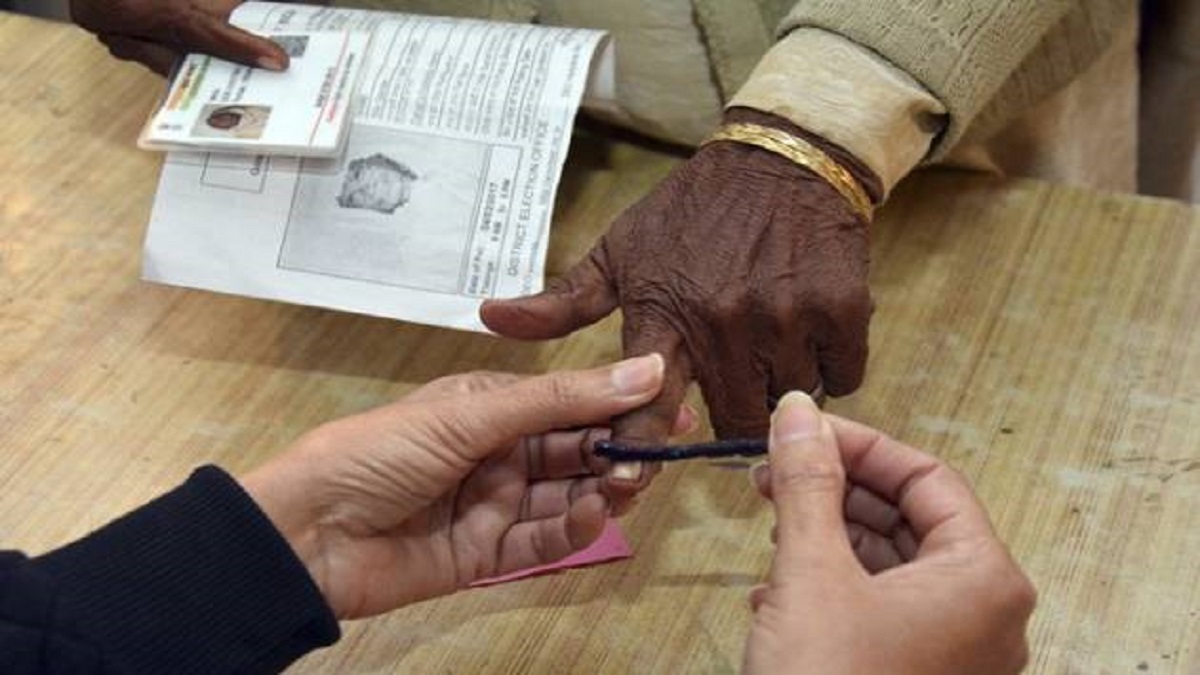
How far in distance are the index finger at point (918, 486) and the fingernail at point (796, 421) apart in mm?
29

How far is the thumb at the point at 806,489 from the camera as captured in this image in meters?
0.74

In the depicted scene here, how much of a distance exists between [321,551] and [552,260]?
0.37 m

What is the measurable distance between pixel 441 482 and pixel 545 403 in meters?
0.08

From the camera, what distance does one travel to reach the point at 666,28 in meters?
1.20

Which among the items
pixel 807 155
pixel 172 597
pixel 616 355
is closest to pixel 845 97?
pixel 807 155

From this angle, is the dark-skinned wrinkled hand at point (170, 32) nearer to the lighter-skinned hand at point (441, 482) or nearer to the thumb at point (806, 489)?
the lighter-skinned hand at point (441, 482)

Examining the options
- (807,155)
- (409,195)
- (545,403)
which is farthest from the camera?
(409,195)

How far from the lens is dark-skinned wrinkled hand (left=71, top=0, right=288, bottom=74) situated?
1163mm

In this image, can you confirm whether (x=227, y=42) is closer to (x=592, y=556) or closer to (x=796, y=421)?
(x=592, y=556)

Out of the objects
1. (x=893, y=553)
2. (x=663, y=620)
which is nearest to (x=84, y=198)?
(x=663, y=620)

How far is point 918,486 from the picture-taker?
801 mm

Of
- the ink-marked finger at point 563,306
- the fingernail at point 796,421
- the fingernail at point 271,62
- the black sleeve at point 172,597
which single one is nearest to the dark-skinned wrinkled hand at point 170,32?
the fingernail at point 271,62

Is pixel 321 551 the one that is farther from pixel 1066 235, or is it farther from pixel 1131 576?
pixel 1066 235

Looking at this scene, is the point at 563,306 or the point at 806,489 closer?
the point at 806,489
